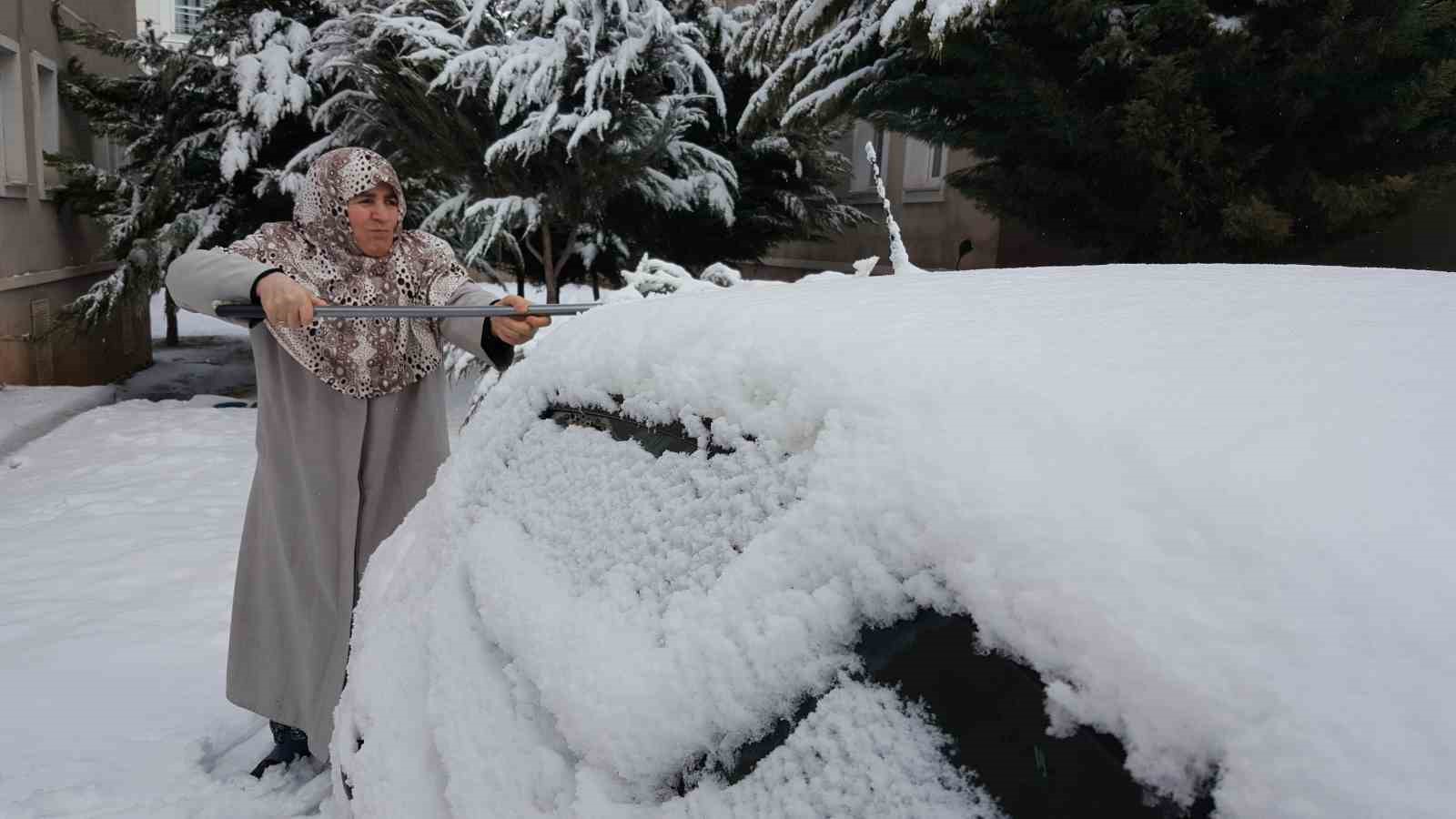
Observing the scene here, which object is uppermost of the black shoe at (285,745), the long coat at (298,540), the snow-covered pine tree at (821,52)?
the snow-covered pine tree at (821,52)

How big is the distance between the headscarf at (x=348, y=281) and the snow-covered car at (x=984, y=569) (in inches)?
57.6

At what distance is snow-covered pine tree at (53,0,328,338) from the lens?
28.8ft

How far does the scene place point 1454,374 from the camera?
880 millimetres

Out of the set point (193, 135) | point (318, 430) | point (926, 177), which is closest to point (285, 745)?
point (318, 430)

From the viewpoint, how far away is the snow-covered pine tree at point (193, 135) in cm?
877

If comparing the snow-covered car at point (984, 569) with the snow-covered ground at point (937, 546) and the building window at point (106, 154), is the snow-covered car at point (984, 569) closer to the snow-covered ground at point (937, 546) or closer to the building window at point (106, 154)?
the snow-covered ground at point (937, 546)

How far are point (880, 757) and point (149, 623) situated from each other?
3846mm

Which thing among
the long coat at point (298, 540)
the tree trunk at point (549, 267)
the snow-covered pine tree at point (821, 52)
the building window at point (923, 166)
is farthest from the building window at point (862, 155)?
the long coat at point (298, 540)

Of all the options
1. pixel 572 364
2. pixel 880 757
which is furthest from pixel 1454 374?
pixel 572 364

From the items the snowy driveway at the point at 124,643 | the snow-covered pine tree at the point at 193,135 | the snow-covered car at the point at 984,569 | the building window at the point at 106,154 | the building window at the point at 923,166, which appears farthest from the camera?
the building window at the point at 106,154

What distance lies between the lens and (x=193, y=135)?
918 cm

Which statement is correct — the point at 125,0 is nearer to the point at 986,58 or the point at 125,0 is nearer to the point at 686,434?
the point at 986,58

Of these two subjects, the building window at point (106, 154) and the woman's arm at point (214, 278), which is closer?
the woman's arm at point (214, 278)

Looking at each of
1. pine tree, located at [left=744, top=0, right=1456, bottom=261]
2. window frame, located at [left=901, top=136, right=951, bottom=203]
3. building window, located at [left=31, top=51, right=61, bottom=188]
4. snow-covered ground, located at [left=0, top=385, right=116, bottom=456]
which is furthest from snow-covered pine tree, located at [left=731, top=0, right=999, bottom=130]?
building window, located at [left=31, top=51, right=61, bottom=188]
